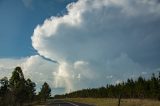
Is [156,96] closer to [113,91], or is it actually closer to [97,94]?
[113,91]

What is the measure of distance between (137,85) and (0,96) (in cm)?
6709

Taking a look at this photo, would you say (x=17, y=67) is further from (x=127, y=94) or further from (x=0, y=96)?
(x=127, y=94)

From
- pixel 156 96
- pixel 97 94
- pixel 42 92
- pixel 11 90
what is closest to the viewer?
pixel 11 90

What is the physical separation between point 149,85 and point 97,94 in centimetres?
7105

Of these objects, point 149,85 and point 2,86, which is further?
point 149,85

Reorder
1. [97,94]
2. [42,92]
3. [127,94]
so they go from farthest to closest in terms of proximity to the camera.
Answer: [97,94] → [42,92] → [127,94]

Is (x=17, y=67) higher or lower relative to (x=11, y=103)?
higher

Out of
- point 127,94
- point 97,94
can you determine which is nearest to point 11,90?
point 127,94

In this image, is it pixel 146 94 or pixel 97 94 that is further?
pixel 97 94

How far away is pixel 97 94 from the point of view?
175750 millimetres

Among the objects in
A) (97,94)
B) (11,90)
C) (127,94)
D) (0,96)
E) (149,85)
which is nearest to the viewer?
(11,90)

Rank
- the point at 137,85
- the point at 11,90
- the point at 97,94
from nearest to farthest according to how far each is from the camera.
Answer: the point at 11,90
the point at 137,85
the point at 97,94

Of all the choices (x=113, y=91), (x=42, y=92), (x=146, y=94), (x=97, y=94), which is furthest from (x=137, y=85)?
(x=97, y=94)

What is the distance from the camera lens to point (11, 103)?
5709 centimetres
